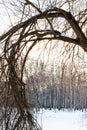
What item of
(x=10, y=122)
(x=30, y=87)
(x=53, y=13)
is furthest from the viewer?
(x=53, y=13)

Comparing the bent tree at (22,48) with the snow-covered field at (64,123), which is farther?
the snow-covered field at (64,123)

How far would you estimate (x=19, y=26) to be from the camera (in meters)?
5.41

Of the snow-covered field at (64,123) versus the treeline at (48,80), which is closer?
the treeline at (48,80)

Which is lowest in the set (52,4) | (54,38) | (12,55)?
(12,55)

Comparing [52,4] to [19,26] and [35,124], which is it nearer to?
[19,26]

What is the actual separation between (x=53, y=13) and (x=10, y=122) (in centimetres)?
206

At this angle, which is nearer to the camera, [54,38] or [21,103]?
[21,103]

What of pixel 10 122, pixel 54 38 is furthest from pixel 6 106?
pixel 54 38

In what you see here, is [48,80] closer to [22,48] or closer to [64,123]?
[22,48]

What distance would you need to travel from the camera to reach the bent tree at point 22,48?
197 inches

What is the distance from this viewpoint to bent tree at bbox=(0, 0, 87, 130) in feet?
16.4

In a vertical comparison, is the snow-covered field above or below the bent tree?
below

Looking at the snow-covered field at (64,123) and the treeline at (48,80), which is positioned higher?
the treeline at (48,80)

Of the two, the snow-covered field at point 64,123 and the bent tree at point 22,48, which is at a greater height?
the bent tree at point 22,48
